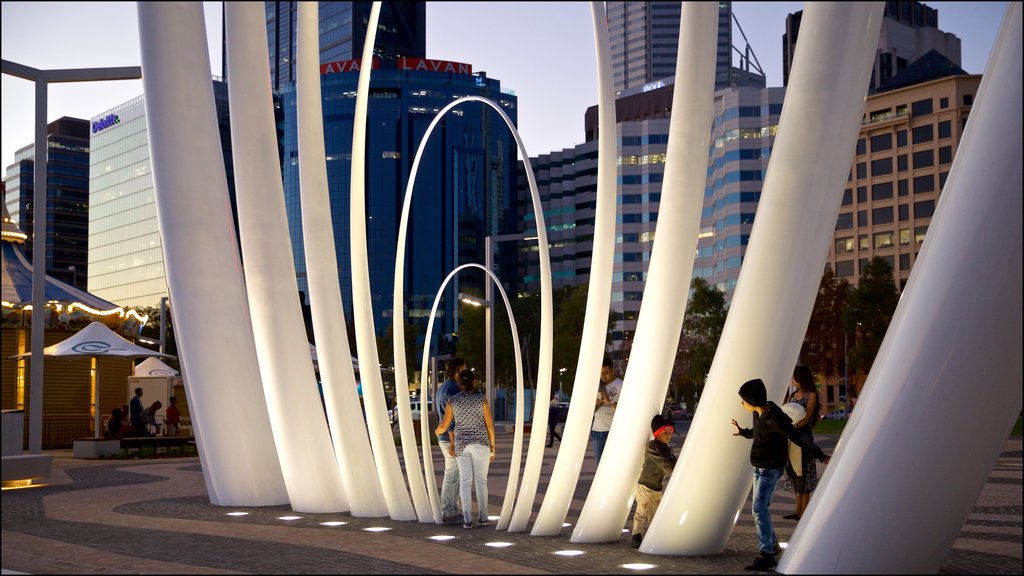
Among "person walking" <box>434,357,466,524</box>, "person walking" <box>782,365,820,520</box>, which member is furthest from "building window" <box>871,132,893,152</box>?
"person walking" <box>434,357,466,524</box>

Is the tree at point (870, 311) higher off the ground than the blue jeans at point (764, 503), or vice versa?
the tree at point (870, 311)

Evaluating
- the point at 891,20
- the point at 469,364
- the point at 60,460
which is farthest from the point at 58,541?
the point at 891,20

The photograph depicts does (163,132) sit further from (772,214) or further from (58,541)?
(772,214)

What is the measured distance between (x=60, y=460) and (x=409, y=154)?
355 ft

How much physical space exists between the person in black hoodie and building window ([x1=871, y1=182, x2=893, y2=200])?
110 metres

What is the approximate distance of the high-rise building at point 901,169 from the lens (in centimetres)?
10788

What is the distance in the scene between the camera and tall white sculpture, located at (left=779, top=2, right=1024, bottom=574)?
7590mm

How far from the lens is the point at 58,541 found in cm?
1086

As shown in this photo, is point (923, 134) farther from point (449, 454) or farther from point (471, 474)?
point (471, 474)

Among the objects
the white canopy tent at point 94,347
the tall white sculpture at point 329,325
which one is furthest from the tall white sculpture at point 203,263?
the white canopy tent at point 94,347

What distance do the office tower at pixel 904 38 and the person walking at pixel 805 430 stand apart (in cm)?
14024

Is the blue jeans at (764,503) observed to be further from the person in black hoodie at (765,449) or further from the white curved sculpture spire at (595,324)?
the white curved sculpture spire at (595,324)

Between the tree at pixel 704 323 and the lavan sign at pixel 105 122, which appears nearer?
the tree at pixel 704 323

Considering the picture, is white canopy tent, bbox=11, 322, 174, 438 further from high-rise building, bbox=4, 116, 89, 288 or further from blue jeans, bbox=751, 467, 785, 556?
high-rise building, bbox=4, 116, 89, 288
